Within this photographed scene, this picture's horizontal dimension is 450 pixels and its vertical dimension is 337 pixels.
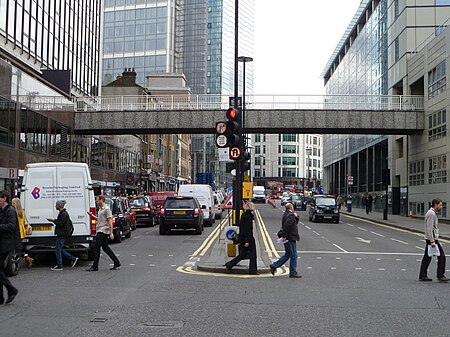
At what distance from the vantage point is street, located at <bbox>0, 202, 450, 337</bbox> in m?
7.33

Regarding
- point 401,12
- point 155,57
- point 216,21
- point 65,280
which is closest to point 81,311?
point 65,280

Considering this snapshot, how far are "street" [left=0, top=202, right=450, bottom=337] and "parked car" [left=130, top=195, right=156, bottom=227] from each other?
1546 cm

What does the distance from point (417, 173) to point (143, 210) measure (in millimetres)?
21862

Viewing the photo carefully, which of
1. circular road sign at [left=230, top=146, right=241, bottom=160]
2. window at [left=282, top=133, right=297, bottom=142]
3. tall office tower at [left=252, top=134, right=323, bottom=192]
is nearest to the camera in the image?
circular road sign at [left=230, top=146, right=241, bottom=160]

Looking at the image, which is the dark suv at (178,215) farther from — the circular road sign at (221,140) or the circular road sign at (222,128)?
the circular road sign at (222,128)

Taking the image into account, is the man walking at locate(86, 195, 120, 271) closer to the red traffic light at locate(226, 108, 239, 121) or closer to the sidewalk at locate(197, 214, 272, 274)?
the sidewalk at locate(197, 214, 272, 274)

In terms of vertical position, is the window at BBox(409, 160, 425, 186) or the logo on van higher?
the window at BBox(409, 160, 425, 186)

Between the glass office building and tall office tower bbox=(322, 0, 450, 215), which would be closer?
the glass office building

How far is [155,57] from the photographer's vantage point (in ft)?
368

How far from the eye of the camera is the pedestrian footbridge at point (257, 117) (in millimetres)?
37031

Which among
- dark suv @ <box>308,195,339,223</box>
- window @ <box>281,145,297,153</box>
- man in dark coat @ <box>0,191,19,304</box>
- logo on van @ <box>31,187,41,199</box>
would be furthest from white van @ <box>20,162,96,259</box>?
window @ <box>281,145,297,153</box>

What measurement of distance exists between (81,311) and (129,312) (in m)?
0.72

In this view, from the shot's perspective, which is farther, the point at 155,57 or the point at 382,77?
the point at 155,57

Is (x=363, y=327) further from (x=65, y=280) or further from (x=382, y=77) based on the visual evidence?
(x=382, y=77)
